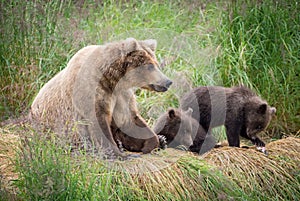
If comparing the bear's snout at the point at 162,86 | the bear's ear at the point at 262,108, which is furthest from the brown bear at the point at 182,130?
the bear's snout at the point at 162,86

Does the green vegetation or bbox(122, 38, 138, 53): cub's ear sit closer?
the green vegetation

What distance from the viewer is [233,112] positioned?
6445 mm

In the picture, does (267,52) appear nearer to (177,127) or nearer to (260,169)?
(177,127)

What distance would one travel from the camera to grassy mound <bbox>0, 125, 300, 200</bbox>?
4973 mm

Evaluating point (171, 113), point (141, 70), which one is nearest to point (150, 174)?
point (141, 70)

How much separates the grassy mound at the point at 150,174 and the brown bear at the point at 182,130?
0.21 metres

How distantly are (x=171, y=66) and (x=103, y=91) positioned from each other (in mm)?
2818

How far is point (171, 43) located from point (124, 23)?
95cm

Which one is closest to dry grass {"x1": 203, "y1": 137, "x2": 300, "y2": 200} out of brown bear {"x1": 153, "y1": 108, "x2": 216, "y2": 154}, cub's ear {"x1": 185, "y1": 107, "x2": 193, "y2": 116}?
brown bear {"x1": 153, "y1": 108, "x2": 216, "y2": 154}

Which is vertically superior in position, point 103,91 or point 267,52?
point 103,91

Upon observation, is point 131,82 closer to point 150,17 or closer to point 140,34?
point 140,34

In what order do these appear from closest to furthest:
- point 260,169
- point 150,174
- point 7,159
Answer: point 150,174, point 7,159, point 260,169

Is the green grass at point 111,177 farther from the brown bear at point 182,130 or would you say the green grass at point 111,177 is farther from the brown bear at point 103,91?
the brown bear at point 182,130

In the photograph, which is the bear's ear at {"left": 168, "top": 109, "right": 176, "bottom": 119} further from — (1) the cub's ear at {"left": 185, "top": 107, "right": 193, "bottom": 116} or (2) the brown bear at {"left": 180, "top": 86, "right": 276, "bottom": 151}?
(2) the brown bear at {"left": 180, "top": 86, "right": 276, "bottom": 151}
